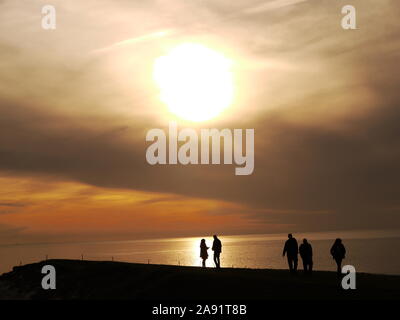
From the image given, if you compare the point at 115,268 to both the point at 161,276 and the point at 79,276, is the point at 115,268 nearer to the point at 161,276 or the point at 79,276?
the point at 79,276

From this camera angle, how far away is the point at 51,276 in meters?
45.0

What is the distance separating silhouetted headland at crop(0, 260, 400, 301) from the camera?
90.9 feet

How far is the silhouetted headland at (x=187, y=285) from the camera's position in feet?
90.9

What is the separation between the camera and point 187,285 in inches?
1228

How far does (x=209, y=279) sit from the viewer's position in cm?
3189
